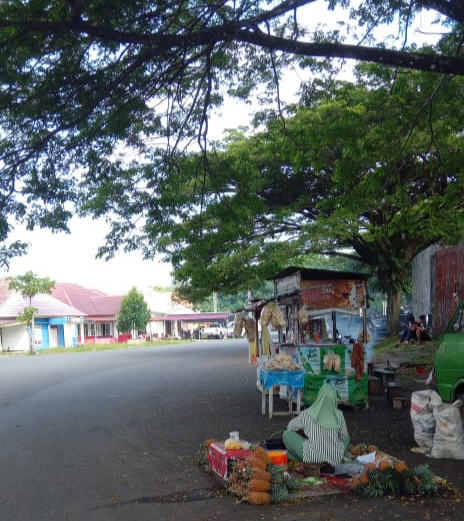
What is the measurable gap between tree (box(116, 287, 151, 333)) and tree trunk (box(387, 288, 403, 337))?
33392 millimetres

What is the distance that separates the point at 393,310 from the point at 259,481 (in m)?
21.8

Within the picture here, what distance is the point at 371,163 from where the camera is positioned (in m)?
11.3

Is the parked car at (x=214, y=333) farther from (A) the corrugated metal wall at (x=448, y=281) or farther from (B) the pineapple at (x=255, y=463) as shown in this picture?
(B) the pineapple at (x=255, y=463)

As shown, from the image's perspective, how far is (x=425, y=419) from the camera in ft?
25.9

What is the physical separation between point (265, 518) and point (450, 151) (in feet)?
28.5

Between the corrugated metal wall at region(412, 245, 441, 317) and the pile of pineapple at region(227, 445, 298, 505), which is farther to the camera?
the corrugated metal wall at region(412, 245, 441, 317)

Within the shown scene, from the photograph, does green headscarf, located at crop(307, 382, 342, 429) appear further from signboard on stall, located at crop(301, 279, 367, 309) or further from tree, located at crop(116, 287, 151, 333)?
tree, located at crop(116, 287, 151, 333)

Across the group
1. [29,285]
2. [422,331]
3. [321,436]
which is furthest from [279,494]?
[29,285]

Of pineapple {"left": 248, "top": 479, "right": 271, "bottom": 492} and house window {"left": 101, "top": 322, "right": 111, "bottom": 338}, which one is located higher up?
pineapple {"left": 248, "top": 479, "right": 271, "bottom": 492}

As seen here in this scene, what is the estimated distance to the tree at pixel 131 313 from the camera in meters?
56.9

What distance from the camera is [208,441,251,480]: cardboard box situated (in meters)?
6.44

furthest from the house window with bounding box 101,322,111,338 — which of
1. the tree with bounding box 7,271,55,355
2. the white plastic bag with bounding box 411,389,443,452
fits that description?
the white plastic bag with bounding box 411,389,443,452

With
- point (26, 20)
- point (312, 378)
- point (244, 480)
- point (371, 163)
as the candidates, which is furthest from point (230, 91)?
point (244, 480)

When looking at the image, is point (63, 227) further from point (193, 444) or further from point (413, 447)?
point (413, 447)
